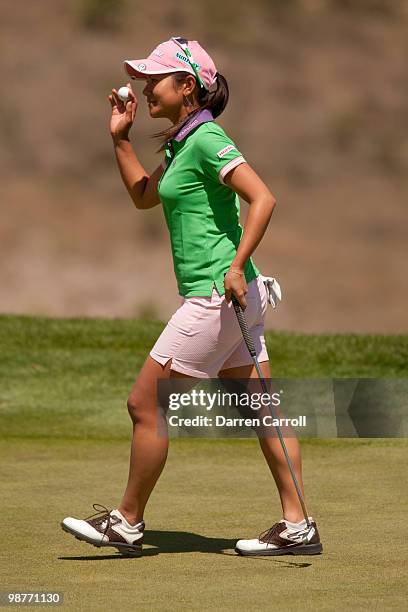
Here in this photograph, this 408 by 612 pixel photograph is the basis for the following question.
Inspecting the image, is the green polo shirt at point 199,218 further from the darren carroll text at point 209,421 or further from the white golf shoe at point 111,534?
the darren carroll text at point 209,421

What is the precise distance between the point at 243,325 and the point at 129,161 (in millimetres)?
1015

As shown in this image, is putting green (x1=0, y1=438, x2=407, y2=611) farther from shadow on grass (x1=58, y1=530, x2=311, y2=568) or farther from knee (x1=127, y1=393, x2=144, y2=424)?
knee (x1=127, y1=393, x2=144, y2=424)

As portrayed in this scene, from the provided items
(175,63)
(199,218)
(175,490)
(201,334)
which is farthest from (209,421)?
(175,63)

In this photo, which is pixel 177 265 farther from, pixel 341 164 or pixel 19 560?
pixel 341 164

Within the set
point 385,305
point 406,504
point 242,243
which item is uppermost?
point 385,305

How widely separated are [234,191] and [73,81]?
1280 inches

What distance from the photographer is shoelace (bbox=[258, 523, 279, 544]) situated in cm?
626

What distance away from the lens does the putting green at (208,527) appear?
5.48 m

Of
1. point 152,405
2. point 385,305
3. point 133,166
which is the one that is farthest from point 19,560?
point 385,305

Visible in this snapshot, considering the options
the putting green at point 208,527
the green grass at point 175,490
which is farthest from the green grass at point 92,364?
the putting green at point 208,527

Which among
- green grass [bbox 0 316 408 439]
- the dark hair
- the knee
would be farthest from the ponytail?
green grass [bbox 0 316 408 439]

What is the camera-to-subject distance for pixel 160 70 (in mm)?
6316

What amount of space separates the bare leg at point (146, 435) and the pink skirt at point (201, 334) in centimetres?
5

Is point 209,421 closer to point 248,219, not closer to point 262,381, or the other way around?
point 262,381
